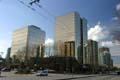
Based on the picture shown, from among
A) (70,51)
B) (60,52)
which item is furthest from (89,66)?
(60,52)

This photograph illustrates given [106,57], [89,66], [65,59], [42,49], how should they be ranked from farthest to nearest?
[106,57]
[89,66]
[42,49]
[65,59]

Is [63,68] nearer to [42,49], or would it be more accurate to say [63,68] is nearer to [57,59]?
[57,59]

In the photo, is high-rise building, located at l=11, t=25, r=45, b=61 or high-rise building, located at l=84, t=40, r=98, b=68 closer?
high-rise building, located at l=11, t=25, r=45, b=61

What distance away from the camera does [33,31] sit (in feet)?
372

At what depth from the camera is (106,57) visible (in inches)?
7096

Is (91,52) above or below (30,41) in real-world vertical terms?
below

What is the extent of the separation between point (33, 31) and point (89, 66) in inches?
1768

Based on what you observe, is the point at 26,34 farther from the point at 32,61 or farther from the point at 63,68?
the point at 63,68

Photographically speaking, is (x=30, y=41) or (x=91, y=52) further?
(x=91, y=52)

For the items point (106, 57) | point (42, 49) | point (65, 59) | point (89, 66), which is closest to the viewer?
point (65, 59)

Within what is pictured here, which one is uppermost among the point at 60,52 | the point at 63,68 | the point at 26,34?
the point at 26,34

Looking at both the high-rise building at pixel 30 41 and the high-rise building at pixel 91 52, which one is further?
the high-rise building at pixel 91 52

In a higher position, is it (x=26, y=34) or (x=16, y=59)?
(x=26, y=34)

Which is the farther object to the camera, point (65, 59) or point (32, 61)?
point (32, 61)
